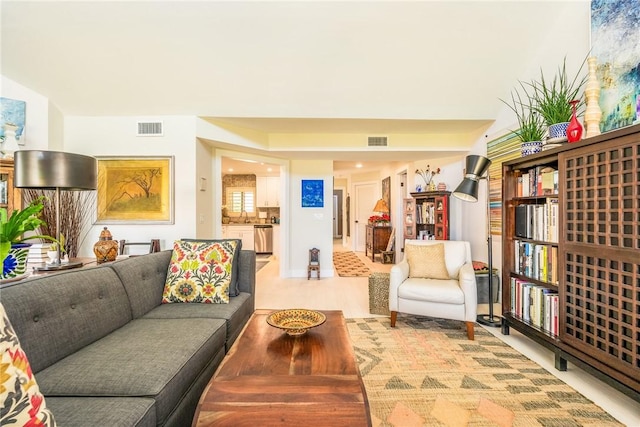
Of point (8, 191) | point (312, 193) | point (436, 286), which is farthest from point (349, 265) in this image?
point (8, 191)

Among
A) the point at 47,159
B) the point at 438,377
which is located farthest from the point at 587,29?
the point at 47,159

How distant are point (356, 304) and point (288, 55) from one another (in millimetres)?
2921

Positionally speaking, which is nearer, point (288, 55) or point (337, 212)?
point (288, 55)

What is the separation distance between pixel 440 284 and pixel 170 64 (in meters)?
3.47

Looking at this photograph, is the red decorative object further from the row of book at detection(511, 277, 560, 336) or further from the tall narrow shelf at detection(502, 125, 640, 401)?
the row of book at detection(511, 277, 560, 336)

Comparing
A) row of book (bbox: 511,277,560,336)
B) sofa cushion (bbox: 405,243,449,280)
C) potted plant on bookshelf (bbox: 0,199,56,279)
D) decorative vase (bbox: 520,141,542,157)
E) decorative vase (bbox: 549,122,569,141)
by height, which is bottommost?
A: row of book (bbox: 511,277,560,336)

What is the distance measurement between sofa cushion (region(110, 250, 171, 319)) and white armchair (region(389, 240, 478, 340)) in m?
2.02

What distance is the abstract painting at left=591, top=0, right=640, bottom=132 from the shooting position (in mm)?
1970

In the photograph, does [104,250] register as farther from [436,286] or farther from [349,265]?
[349,265]

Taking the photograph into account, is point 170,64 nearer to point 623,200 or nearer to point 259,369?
point 259,369

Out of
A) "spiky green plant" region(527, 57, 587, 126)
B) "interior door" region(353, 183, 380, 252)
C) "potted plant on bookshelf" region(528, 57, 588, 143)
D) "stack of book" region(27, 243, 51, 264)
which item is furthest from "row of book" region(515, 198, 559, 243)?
"interior door" region(353, 183, 380, 252)

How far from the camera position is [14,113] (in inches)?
128

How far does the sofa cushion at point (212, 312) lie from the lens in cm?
199

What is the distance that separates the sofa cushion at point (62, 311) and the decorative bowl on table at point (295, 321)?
925mm
